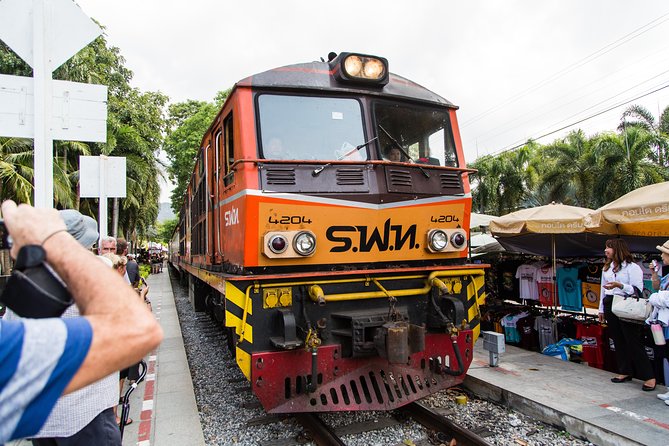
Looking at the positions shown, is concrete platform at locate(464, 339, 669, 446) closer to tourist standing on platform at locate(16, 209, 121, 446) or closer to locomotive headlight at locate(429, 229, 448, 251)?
locomotive headlight at locate(429, 229, 448, 251)

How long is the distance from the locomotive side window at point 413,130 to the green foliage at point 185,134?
19188mm

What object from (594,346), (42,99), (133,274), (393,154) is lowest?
(594,346)

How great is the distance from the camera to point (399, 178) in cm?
457

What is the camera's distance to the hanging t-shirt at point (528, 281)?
325 inches

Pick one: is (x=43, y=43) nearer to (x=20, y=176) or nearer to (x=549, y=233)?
(x=549, y=233)

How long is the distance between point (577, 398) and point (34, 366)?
5.22 m

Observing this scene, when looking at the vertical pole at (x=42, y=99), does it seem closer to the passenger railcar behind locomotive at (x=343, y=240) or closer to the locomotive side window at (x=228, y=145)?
the passenger railcar behind locomotive at (x=343, y=240)

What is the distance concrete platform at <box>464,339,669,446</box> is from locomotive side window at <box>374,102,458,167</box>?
2668mm

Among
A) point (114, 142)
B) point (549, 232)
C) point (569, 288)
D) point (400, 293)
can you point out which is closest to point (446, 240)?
point (400, 293)

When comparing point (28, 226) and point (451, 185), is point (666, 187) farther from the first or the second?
point (28, 226)

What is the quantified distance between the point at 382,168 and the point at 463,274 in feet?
4.92

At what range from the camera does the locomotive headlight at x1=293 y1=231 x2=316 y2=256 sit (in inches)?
163

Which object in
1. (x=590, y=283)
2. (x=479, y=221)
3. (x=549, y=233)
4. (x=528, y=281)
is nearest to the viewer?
(x=549, y=233)

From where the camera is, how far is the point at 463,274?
16.2 ft
